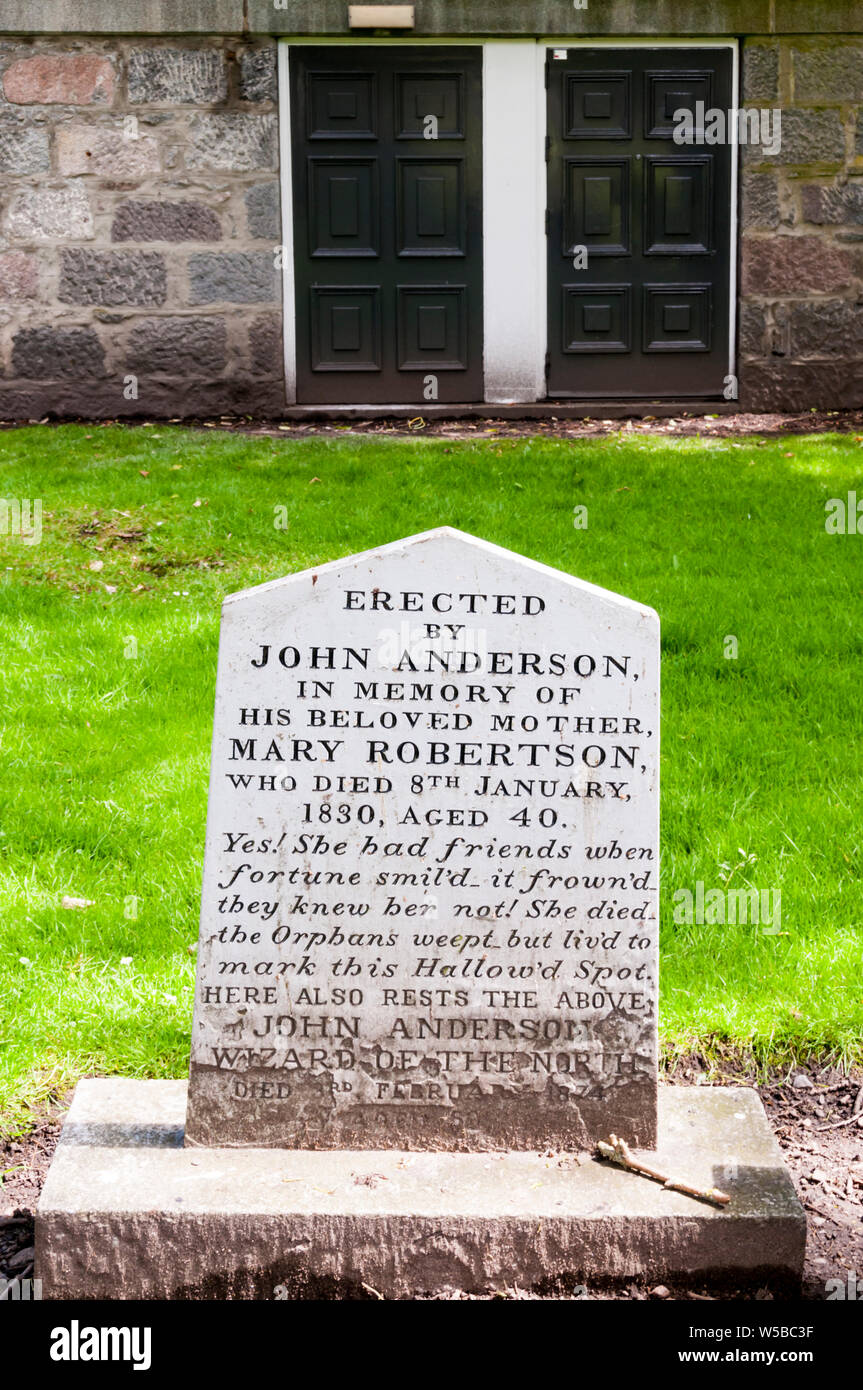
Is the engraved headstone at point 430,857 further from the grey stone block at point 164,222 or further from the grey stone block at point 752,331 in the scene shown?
the grey stone block at point 752,331

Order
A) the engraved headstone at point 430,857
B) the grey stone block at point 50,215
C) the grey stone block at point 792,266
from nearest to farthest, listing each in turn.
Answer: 1. the engraved headstone at point 430,857
2. the grey stone block at point 50,215
3. the grey stone block at point 792,266

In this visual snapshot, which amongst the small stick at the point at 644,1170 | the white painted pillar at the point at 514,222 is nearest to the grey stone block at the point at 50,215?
the white painted pillar at the point at 514,222

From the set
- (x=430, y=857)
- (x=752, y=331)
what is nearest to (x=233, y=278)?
(x=752, y=331)

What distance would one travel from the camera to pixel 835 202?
9.98 meters

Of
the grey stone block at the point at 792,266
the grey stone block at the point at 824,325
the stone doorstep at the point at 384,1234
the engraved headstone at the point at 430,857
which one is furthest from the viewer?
the grey stone block at the point at 824,325

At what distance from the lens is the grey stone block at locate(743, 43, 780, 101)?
9812 mm

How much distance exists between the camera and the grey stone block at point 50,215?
9.71 meters

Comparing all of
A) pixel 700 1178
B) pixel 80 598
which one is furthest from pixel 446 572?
pixel 80 598

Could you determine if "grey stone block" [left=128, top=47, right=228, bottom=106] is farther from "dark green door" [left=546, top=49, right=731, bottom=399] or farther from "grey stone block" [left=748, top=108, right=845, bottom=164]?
"grey stone block" [left=748, top=108, right=845, bottom=164]

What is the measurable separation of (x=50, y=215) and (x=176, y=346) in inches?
44.7

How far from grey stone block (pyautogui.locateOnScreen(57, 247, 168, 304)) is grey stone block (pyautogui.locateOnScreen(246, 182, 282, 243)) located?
0.66 metres

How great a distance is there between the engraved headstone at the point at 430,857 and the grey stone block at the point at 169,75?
772 cm

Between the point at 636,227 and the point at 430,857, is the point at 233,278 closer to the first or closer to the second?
the point at 636,227

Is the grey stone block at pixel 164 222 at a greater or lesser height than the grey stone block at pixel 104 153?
lesser
